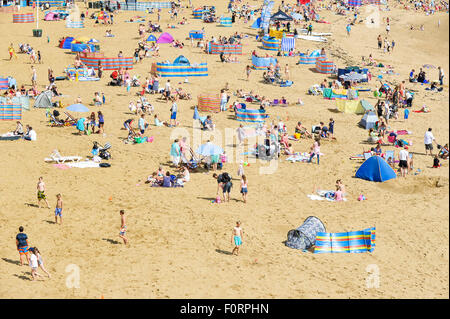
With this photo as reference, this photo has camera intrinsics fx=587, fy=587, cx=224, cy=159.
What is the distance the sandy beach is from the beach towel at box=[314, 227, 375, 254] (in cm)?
31

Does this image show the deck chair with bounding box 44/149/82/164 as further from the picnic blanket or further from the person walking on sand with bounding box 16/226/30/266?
the picnic blanket

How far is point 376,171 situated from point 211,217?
25.8ft

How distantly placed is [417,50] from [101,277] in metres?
43.3

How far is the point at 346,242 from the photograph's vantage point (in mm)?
18531

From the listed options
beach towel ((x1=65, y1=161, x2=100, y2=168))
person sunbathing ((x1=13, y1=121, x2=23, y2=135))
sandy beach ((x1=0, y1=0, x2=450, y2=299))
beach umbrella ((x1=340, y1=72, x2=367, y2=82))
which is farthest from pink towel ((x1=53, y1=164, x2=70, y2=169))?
beach umbrella ((x1=340, y1=72, x2=367, y2=82))

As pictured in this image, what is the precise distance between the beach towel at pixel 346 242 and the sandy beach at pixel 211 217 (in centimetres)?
31

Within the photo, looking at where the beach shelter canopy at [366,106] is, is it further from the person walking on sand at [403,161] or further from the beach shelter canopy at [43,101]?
the beach shelter canopy at [43,101]

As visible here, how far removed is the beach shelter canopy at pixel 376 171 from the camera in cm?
2427

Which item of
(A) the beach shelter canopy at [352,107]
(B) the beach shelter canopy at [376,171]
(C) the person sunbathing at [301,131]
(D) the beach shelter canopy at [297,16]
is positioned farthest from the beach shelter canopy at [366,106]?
(D) the beach shelter canopy at [297,16]

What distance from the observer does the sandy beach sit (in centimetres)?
1630

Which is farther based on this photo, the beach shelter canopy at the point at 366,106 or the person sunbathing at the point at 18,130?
the beach shelter canopy at the point at 366,106

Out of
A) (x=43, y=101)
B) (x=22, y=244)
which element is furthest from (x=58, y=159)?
(x=22, y=244)
